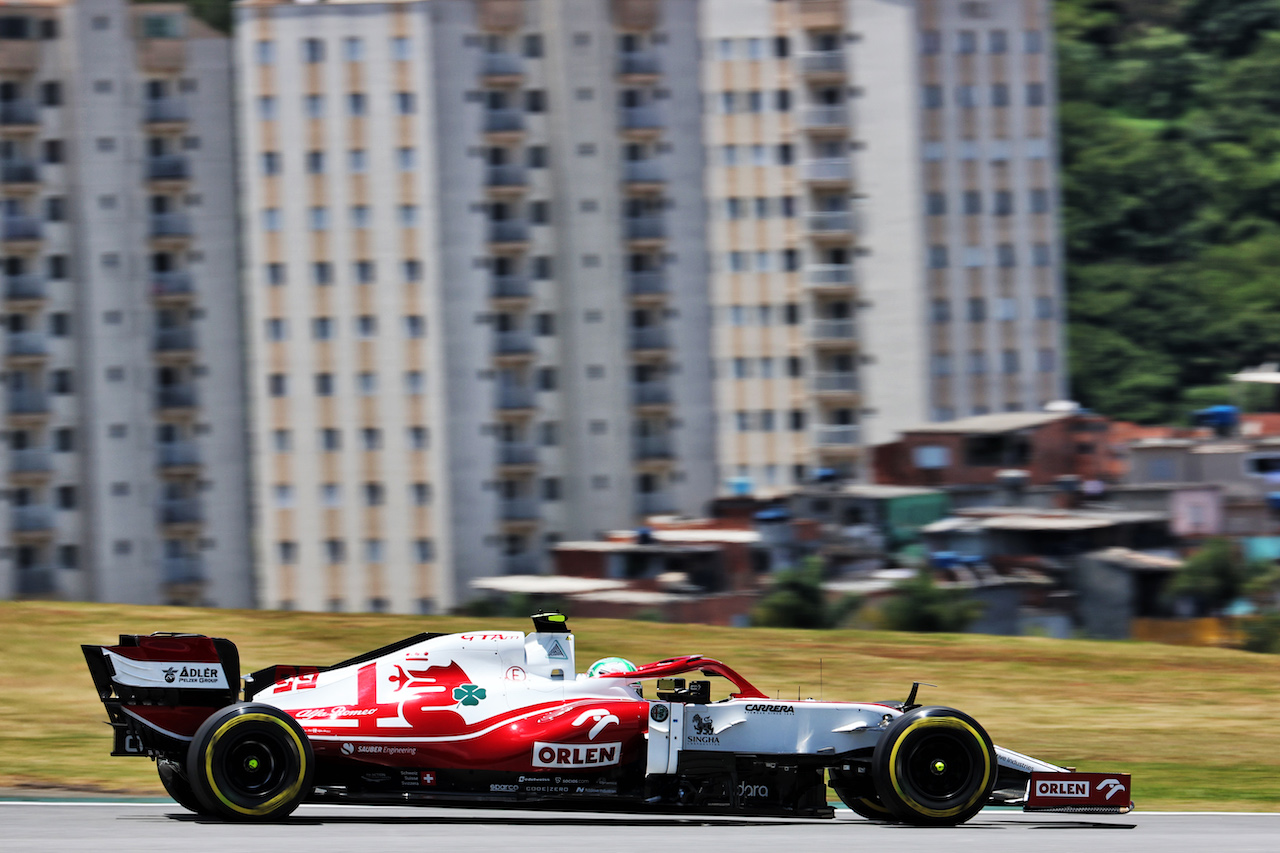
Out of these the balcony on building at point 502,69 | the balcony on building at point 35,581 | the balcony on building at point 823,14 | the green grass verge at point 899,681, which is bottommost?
the balcony on building at point 35,581

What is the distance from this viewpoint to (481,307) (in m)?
66.8

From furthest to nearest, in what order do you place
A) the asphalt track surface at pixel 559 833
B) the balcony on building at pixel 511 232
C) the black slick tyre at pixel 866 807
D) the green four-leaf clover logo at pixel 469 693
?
the balcony on building at pixel 511 232, the black slick tyre at pixel 866 807, the green four-leaf clover logo at pixel 469 693, the asphalt track surface at pixel 559 833

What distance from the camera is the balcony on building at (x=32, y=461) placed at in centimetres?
6550

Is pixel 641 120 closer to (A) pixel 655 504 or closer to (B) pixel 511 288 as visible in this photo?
(B) pixel 511 288

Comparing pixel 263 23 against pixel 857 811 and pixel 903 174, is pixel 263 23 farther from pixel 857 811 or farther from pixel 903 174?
pixel 857 811

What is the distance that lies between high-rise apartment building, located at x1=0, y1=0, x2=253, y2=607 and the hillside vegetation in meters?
46.1

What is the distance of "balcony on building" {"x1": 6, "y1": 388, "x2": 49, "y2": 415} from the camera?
216ft

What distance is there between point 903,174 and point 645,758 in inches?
2368

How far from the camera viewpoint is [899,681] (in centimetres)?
2564

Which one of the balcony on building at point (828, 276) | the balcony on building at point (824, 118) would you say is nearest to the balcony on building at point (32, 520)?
the balcony on building at point (828, 276)

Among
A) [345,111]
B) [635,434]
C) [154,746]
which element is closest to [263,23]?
[345,111]

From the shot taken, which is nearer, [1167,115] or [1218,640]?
[1218,640]

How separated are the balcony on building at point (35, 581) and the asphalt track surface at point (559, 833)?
53711 millimetres

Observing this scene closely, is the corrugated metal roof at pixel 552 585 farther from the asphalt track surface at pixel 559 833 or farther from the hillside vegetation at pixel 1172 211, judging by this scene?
the asphalt track surface at pixel 559 833
